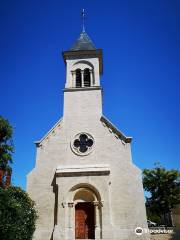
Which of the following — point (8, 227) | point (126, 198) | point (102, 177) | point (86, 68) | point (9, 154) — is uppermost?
point (86, 68)

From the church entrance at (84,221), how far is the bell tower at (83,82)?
7.38 metres

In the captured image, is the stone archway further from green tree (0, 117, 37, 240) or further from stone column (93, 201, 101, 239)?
green tree (0, 117, 37, 240)

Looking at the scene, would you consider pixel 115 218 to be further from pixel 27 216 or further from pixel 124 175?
pixel 27 216

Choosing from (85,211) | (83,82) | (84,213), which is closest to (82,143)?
(85,211)

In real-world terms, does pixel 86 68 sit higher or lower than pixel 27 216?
higher

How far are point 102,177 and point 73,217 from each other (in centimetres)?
352

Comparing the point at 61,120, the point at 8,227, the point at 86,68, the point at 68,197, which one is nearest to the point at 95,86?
the point at 86,68

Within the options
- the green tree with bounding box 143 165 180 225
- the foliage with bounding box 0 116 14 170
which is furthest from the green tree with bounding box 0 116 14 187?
the green tree with bounding box 143 165 180 225

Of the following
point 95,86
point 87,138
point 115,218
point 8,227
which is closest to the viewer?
point 8,227

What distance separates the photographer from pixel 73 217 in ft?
57.8

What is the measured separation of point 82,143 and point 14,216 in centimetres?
811

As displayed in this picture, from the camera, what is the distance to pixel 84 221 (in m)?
17.8

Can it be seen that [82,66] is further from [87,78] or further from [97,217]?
[97,217]

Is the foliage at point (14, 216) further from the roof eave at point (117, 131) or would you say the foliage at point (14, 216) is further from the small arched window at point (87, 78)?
the small arched window at point (87, 78)
